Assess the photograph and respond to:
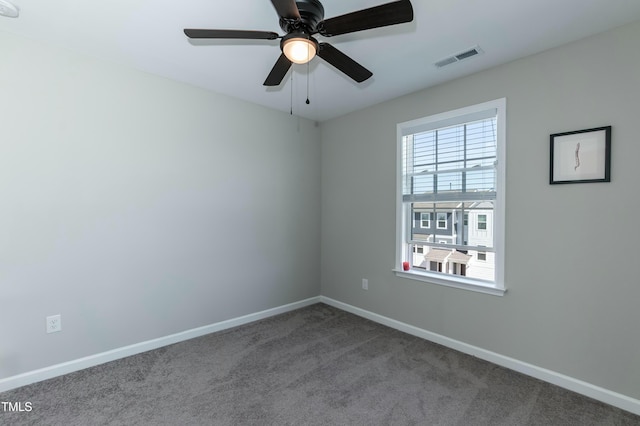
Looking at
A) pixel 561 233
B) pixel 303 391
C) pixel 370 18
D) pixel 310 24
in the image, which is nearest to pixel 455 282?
pixel 561 233

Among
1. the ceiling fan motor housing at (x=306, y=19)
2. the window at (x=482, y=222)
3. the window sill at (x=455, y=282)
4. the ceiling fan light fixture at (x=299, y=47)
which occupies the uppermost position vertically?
the ceiling fan motor housing at (x=306, y=19)

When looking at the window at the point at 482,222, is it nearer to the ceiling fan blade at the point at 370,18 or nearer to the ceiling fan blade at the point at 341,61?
the ceiling fan blade at the point at 341,61

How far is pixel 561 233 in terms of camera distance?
229 cm

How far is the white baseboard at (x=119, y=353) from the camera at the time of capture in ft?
7.31

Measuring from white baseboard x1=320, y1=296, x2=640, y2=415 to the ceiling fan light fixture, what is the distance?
276 cm

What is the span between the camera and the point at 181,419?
191 centimetres

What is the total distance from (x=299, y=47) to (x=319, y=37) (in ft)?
2.34

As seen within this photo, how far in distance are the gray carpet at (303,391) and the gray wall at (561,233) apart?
0.93 ft

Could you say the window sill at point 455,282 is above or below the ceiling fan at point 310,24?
below

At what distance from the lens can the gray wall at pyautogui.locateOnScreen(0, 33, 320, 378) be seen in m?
2.25

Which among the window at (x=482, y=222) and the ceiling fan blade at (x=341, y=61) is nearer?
the ceiling fan blade at (x=341, y=61)

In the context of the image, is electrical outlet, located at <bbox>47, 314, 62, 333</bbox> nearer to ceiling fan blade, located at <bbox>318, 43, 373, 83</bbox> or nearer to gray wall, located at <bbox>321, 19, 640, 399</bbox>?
ceiling fan blade, located at <bbox>318, 43, 373, 83</bbox>

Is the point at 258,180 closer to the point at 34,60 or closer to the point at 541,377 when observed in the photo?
the point at 34,60

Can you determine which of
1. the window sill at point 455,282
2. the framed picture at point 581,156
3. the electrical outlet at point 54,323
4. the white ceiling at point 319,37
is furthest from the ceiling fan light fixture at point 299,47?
the electrical outlet at point 54,323
